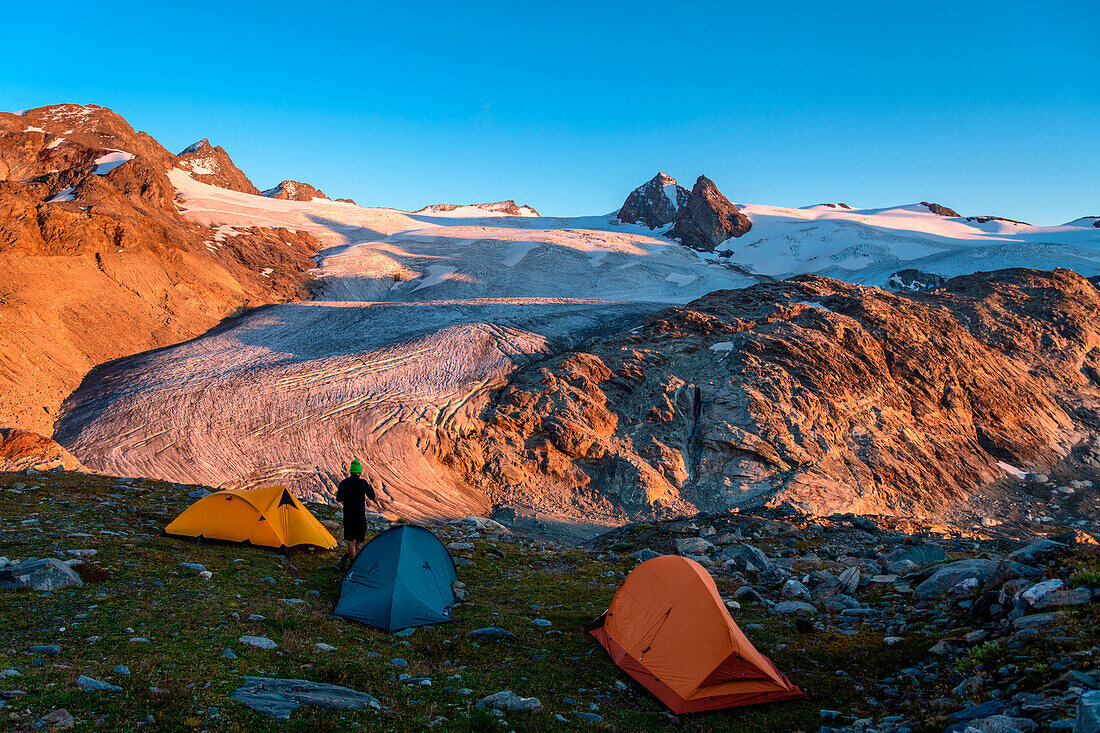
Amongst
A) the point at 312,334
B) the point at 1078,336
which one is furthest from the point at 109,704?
the point at 1078,336

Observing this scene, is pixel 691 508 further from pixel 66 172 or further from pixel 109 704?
pixel 66 172

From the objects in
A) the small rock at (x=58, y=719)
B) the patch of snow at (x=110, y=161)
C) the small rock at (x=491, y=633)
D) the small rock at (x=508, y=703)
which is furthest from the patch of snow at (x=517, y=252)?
the small rock at (x=58, y=719)

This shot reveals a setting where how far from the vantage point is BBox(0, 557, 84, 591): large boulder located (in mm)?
9594

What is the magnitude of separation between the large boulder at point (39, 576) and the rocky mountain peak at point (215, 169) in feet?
323

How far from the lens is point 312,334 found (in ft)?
149

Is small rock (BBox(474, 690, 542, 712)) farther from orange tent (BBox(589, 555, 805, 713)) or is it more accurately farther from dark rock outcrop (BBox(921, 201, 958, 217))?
dark rock outcrop (BBox(921, 201, 958, 217))

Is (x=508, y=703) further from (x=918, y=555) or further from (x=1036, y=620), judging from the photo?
(x=918, y=555)

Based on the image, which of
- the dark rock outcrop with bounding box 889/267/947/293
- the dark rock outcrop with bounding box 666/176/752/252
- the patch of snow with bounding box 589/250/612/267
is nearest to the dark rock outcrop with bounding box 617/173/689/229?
the dark rock outcrop with bounding box 666/176/752/252

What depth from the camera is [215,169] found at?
323 ft

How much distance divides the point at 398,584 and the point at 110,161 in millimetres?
79069

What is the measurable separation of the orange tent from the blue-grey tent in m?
3.35

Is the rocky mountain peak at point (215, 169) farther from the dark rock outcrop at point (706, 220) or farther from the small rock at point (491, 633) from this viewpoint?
the small rock at point (491, 633)

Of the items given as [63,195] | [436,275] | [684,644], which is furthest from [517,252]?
[684,644]

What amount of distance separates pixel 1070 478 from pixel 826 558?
1057 inches
